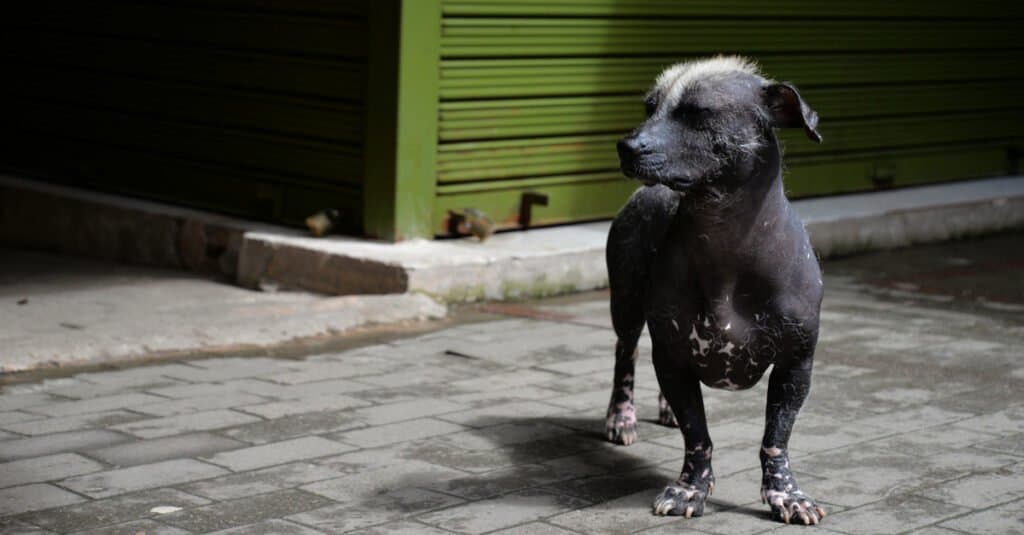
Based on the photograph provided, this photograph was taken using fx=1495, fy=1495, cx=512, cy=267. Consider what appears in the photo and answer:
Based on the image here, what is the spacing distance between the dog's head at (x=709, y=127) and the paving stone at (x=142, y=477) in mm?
1929

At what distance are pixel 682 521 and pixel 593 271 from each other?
4701mm

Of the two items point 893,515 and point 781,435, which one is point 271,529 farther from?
point 893,515

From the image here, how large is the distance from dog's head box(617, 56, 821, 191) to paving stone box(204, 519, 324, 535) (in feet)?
5.06

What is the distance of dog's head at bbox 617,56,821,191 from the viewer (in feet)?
15.5

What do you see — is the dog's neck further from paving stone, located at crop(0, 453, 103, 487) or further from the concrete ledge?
the concrete ledge

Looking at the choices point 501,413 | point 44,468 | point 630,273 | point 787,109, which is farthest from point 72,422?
point 787,109

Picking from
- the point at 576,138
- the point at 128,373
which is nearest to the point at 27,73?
the point at 576,138

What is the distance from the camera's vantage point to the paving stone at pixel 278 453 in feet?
18.1

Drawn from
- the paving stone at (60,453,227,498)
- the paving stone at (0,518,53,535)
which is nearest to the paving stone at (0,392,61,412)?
the paving stone at (60,453,227,498)

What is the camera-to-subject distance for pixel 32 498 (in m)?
5.02

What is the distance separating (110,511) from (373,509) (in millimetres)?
861

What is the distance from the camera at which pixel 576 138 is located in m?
10.2

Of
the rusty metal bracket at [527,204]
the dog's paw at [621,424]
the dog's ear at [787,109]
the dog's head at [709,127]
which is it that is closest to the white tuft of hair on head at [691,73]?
the dog's head at [709,127]

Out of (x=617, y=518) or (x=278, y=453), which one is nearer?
(x=617, y=518)
